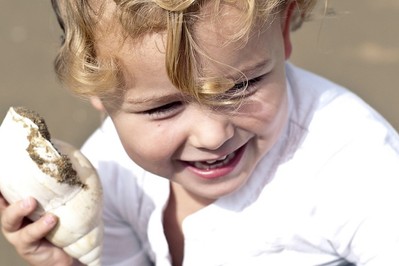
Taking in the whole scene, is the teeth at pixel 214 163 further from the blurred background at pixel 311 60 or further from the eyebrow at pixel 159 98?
the blurred background at pixel 311 60

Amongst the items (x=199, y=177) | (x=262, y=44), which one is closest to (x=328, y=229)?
(x=199, y=177)

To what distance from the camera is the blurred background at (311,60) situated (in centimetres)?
269

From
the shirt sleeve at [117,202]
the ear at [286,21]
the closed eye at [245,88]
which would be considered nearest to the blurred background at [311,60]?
the shirt sleeve at [117,202]

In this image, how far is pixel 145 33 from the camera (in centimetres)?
133

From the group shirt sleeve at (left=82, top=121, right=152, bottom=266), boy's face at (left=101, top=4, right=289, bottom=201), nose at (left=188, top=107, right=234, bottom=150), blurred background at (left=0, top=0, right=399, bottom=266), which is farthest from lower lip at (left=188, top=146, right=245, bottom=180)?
blurred background at (left=0, top=0, right=399, bottom=266)

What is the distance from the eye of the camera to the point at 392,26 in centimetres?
293

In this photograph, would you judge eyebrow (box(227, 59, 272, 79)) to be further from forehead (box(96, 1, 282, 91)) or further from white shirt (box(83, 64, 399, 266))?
white shirt (box(83, 64, 399, 266))

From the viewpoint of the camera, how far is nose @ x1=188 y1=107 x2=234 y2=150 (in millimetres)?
1373

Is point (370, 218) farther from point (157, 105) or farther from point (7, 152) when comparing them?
point (7, 152)

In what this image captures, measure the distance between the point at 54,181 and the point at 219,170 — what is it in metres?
0.27

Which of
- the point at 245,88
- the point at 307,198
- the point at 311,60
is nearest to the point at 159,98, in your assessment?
the point at 245,88

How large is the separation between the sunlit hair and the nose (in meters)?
0.02

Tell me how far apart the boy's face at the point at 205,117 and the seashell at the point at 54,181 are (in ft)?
0.33

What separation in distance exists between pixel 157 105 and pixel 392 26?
1717mm
